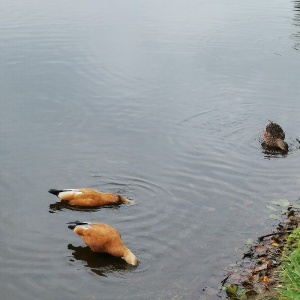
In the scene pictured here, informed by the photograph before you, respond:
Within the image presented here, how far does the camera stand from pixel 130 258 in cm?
798

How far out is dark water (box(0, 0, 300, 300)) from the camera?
803 centimetres

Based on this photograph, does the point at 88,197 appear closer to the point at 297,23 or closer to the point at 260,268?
the point at 260,268

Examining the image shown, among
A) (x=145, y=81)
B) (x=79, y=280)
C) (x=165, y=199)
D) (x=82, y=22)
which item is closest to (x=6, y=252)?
(x=79, y=280)

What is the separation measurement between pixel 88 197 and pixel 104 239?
1448mm

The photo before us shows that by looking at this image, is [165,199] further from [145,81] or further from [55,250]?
[145,81]

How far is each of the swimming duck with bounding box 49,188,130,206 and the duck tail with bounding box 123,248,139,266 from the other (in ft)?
5.09

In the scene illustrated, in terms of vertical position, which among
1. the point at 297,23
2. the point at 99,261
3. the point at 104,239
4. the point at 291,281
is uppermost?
the point at 297,23

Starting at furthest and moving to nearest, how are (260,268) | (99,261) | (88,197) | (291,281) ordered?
(88,197), (99,261), (260,268), (291,281)

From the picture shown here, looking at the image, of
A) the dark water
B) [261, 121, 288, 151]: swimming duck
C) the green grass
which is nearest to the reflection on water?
the dark water

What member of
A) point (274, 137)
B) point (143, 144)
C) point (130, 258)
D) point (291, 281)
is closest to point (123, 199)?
point (130, 258)

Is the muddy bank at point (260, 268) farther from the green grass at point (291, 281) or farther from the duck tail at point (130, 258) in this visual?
the duck tail at point (130, 258)

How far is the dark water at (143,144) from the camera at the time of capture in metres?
8.03

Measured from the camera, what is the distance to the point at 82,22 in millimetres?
22031

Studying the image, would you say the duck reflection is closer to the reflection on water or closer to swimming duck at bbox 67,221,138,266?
swimming duck at bbox 67,221,138,266
